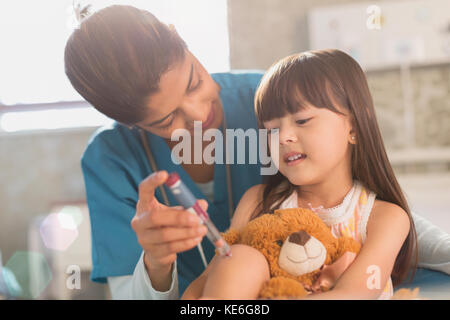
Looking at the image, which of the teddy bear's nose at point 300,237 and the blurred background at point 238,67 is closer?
the teddy bear's nose at point 300,237

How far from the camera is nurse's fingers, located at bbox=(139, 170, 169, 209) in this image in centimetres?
34

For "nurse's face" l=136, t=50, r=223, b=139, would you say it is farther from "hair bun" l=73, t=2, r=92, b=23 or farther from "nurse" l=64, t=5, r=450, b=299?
"hair bun" l=73, t=2, r=92, b=23

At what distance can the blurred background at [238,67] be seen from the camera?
499 mm

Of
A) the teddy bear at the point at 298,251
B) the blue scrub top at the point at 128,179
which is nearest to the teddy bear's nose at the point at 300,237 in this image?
the teddy bear at the point at 298,251

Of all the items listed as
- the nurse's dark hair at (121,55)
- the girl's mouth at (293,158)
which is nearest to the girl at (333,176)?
the girl's mouth at (293,158)

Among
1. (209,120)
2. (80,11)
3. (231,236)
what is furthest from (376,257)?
(80,11)

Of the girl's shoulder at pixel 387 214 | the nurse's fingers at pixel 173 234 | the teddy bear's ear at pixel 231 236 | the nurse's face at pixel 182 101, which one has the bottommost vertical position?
the teddy bear's ear at pixel 231 236

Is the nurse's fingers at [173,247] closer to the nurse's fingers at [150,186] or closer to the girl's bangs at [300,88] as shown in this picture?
the nurse's fingers at [150,186]

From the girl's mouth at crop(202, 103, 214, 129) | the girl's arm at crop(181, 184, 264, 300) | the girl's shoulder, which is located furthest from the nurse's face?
the girl's shoulder

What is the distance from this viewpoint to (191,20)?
494mm

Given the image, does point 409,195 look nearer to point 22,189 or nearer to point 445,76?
point 445,76

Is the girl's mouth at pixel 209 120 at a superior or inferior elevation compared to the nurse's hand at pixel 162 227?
superior

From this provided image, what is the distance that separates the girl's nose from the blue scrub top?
81 millimetres

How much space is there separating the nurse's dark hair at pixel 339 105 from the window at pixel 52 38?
94 millimetres
